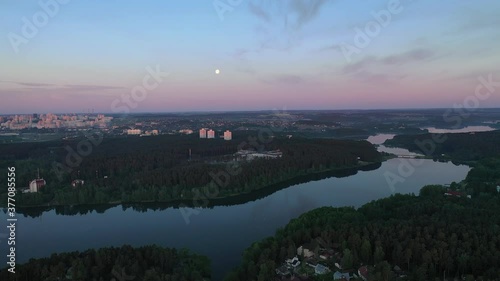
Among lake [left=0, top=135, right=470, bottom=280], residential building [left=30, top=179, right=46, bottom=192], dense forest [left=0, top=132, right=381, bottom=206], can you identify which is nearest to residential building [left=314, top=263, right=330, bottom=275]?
lake [left=0, top=135, right=470, bottom=280]

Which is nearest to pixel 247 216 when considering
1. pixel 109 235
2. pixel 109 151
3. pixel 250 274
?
pixel 109 235

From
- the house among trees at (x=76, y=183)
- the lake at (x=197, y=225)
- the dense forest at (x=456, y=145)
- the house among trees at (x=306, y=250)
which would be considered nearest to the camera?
the house among trees at (x=306, y=250)

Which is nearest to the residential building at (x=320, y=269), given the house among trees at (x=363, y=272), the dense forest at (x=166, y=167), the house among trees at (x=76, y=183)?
the house among trees at (x=363, y=272)

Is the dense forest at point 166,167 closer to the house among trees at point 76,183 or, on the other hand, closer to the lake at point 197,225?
the house among trees at point 76,183

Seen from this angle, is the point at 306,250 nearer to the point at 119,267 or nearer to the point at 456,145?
the point at 119,267

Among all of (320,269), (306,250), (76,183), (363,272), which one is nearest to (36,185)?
(76,183)

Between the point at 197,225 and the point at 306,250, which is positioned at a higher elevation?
the point at 306,250
